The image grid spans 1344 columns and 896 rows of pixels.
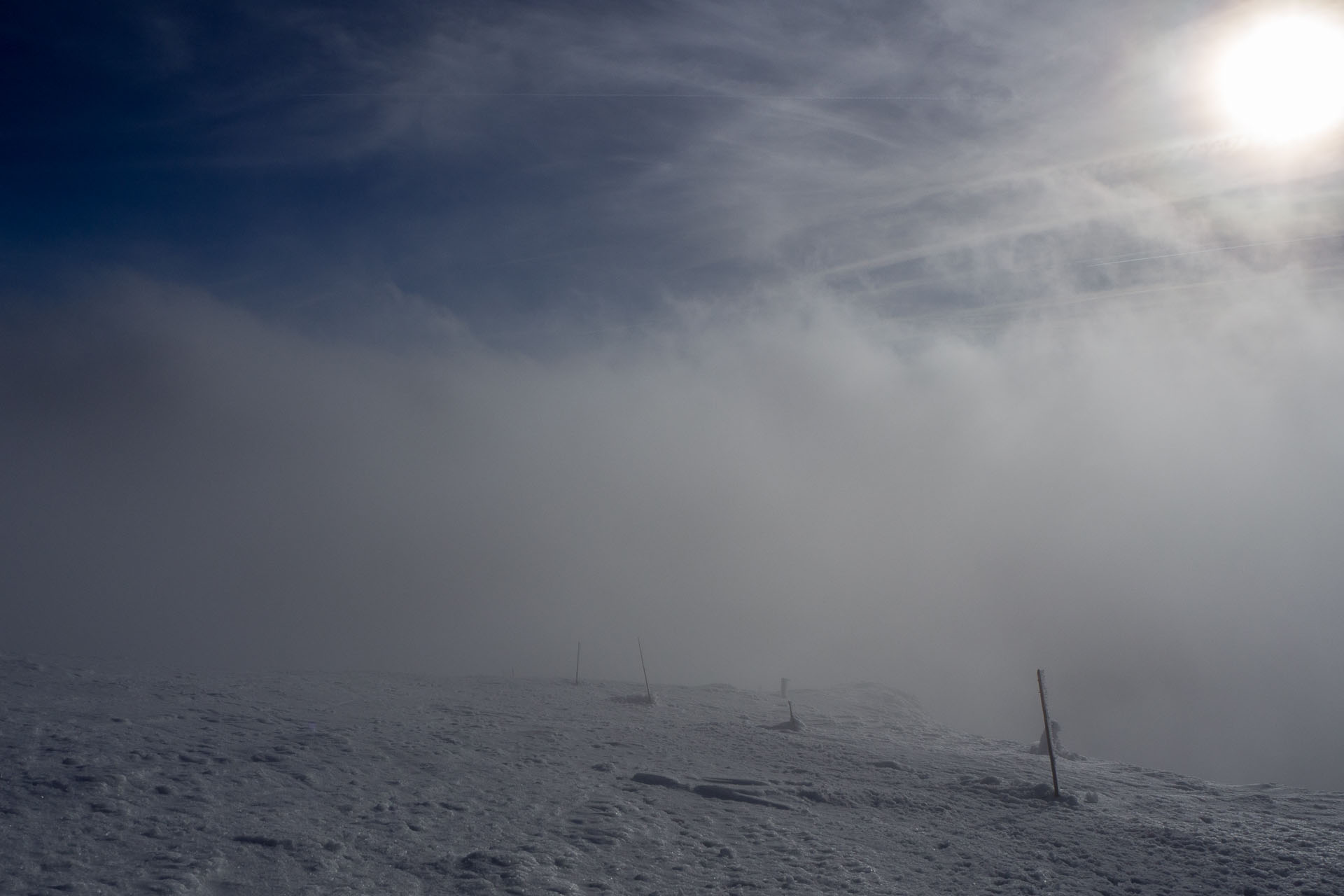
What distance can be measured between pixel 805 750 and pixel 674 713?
256 inches

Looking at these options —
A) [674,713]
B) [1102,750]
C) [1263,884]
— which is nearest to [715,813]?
[1263,884]

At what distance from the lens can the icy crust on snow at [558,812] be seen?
8906 mm

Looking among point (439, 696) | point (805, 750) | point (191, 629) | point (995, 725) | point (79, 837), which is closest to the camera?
point (79, 837)

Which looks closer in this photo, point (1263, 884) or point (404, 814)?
point (1263, 884)

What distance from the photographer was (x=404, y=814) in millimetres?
Answer: 10859

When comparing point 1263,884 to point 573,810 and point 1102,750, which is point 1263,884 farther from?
point 1102,750

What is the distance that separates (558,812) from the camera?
11680 millimetres

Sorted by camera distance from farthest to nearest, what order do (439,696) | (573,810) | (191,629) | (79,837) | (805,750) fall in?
(191,629) → (439,696) → (805,750) → (573,810) → (79,837)

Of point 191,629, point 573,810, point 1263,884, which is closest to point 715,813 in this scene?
point 573,810

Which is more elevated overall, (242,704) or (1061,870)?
(242,704)

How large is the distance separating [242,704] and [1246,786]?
79.3ft

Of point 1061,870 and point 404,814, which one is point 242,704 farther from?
point 1061,870

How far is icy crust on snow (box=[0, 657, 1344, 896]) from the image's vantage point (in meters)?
8.91

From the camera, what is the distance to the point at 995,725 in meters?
101
